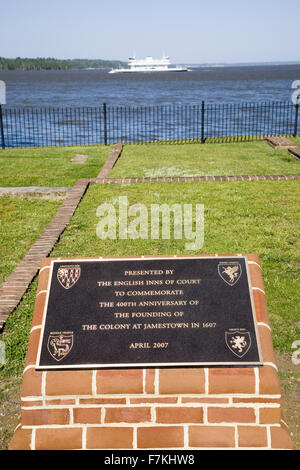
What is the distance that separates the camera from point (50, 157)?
14.2 m

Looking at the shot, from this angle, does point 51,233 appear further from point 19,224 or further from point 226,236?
point 226,236

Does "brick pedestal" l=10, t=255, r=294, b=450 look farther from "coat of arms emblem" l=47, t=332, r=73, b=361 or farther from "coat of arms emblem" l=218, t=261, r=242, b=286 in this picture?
"coat of arms emblem" l=218, t=261, r=242, b=286

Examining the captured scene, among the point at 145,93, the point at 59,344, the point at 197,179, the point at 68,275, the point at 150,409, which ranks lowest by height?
the point at 150,409

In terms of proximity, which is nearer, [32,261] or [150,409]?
[150,409]

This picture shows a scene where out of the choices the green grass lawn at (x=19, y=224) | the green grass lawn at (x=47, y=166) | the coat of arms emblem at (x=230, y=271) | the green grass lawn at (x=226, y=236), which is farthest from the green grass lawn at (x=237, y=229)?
the green grass lawn at (x=47, y=166)

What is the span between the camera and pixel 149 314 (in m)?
3.32

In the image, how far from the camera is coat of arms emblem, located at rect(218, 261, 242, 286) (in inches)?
137

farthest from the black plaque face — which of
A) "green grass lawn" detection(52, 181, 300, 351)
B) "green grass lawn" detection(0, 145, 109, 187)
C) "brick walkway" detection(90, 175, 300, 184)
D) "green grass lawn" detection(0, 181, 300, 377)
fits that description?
"green grass lawn" detection(0, 145, 109, 187)

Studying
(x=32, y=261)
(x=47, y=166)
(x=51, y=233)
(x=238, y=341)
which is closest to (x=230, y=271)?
(x=238, y=341)

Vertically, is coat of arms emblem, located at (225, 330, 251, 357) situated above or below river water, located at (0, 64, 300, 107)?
below

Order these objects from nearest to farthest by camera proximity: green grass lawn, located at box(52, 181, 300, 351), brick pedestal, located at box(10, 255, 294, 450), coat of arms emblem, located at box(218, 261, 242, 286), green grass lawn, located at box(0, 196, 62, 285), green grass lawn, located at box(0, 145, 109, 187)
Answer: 1. brick pedestal, located at box(10, 255, 294, 450)
2. coat of arms emblem, located at box(218, 261, 242, 286)
3. green grass lawn, located at box(52, 181, 300, 351)
4. green grass lawn, located at box(0, 196, 62, 285)
5. green grass lawn, located at box(0, 145, 109, 187)

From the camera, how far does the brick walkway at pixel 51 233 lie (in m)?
5.48

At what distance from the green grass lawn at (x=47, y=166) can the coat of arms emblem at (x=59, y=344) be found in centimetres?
766

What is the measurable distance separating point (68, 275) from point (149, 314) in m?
→ 0.68
